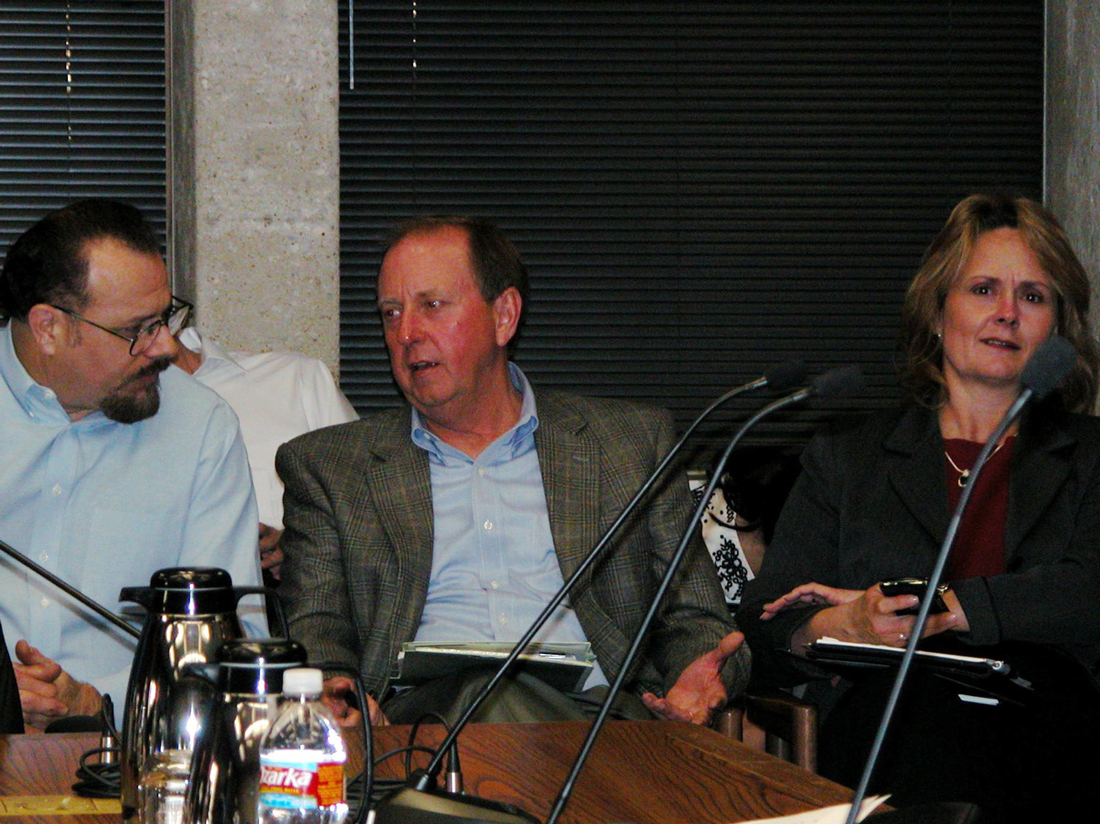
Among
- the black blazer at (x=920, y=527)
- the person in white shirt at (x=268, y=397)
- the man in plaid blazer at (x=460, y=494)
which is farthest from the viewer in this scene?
the person in white shirt at (x=268, y=397)

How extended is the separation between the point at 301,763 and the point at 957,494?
1.94m

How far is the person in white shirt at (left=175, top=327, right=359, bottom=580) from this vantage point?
3.19 metres

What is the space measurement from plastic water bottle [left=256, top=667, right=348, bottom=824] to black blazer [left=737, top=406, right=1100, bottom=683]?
5.24 ft

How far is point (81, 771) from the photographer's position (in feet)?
4.73

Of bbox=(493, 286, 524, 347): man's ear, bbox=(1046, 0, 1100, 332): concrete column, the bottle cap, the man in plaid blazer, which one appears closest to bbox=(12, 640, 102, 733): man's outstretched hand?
the man in plaid blazer

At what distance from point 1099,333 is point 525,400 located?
171 centimetres

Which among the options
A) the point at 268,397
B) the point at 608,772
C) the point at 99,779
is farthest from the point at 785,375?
the point at 268,397

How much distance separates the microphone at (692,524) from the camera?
1121 millimetres

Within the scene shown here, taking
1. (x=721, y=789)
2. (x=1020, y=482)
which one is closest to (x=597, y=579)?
(x=1020, y=482)

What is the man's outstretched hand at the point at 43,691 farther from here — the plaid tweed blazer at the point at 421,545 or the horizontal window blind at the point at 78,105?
the horizontal window blind at the point at 78,105

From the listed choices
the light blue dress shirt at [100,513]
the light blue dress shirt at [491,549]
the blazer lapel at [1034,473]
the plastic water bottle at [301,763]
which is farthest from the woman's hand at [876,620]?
the plastic water bottle at [301,763]

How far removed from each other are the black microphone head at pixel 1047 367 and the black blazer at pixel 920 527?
1344 millimetres

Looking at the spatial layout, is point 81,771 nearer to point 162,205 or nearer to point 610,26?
point 162,205

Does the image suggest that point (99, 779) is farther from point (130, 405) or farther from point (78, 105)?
point (78, 105)
